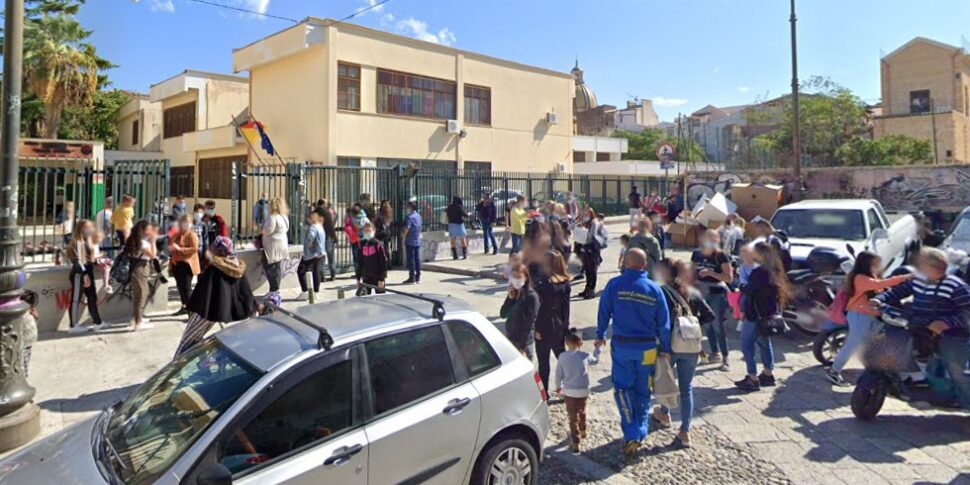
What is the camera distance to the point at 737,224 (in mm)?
10320

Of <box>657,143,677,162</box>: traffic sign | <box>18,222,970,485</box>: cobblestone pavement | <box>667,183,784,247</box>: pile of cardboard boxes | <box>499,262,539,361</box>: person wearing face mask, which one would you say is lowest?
<box>18,222,970,485</box>: cobblestone pavement

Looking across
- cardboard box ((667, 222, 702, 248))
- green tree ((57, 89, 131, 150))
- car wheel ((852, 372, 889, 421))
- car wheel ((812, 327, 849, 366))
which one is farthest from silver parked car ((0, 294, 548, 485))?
green tree ((57, 89, 131, 150))

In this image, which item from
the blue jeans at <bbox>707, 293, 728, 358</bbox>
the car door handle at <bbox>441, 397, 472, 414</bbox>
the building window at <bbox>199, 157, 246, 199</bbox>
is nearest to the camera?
the car door handle at <bbox>441, 397, 472, 414</bbox>

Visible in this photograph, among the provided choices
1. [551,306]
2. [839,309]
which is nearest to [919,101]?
[839,309]

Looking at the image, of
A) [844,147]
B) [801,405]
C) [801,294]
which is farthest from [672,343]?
[844,147]

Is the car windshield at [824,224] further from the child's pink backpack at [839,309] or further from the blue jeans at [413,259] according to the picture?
the blue jeans at [413,259]

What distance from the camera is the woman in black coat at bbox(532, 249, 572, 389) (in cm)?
547

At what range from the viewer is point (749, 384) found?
612 centimetres

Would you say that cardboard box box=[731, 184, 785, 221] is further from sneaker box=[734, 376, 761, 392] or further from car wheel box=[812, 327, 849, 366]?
sneaker box=[734, 376, 761, 392]

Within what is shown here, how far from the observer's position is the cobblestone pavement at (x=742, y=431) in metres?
4.45

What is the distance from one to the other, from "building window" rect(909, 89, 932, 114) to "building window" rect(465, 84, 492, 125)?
3650 centimetres

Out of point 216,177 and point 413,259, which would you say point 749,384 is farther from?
point 216,177

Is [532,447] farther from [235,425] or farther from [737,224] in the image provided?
[737,224]

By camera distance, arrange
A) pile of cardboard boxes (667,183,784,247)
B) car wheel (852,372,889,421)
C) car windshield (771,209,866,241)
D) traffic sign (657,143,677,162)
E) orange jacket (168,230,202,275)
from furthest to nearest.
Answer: traffic sign (657,143,677,162) → pile of cardboard boxes (667,183,784,247) → car windshield (771,209,866,241) → orange jacket (168,230,202,275) → car wheel (852,372,889,421)
